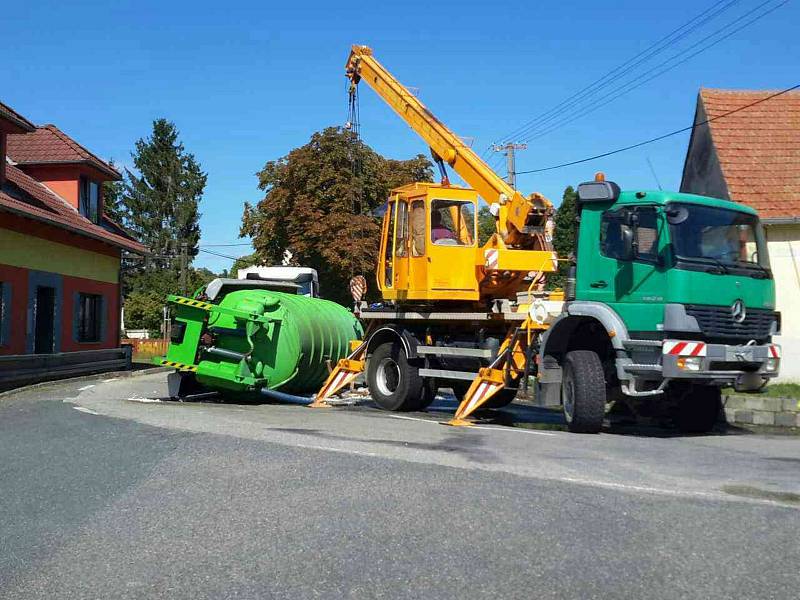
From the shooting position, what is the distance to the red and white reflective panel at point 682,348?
9789mm

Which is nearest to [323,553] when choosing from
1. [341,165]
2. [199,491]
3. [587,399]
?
[199,491]

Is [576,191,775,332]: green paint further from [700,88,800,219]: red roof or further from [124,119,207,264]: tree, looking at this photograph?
[124,119,207,264]: tree

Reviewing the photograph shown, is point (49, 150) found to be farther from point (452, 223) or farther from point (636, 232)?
point (636, 232)

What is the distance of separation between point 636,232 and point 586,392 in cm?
203

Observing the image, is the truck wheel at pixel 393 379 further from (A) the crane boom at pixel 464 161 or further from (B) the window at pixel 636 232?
(B) the window at pixel 636 232

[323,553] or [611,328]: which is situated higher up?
[611,328]

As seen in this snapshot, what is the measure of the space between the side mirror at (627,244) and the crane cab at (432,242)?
309 cm

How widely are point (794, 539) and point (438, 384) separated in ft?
29.1

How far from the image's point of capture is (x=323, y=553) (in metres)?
5.08

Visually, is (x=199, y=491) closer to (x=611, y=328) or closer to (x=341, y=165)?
(x=611, y=328)

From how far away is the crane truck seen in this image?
33.1ft

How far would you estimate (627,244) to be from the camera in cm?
1027

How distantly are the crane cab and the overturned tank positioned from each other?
2143 millimetres

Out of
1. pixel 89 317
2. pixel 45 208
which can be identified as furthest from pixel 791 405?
pixel 89 317
